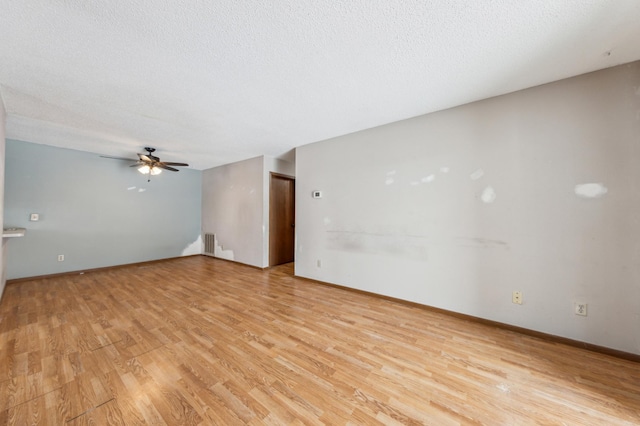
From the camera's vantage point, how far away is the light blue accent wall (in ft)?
12.2

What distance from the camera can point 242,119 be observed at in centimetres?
289

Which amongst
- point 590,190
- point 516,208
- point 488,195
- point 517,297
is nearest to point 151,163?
point 488,195

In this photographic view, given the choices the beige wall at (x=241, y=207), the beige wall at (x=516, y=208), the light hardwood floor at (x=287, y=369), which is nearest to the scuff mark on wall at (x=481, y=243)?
the beige wall at (x=516, y=208)

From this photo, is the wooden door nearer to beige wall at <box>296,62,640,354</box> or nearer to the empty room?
the empty room

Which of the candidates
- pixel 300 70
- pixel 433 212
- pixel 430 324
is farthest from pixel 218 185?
pixel 430 324

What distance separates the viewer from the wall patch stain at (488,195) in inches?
92.5

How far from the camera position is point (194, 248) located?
6.03m

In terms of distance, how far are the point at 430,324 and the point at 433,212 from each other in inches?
50.5

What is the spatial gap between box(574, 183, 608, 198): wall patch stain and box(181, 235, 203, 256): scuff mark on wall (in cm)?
714

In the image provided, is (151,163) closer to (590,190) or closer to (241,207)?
(241,207)

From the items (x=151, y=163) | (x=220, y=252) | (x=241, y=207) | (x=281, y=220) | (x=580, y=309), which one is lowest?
(x=220, y=252)

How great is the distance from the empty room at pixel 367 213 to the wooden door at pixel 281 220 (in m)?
1.32

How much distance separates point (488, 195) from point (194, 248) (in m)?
6.55

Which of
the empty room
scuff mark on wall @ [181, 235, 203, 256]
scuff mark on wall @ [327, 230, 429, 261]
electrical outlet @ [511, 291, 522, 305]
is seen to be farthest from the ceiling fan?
electrical outlet @ [511, 291, 522, 305]
